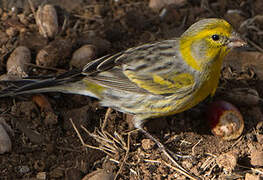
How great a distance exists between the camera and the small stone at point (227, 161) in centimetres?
443

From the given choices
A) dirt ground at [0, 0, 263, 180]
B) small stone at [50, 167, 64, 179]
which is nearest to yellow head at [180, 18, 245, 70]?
dirt ground at [0, 0, 263, 180]

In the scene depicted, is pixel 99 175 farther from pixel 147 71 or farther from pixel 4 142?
pixel 147 71

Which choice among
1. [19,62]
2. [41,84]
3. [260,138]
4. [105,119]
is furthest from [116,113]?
[260,138]

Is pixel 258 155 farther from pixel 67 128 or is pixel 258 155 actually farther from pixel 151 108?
pixel 67 128

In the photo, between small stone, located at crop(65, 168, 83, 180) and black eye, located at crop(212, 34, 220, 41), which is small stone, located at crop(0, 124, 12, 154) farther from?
black eye, located at crop(212, 34, 220, 41)

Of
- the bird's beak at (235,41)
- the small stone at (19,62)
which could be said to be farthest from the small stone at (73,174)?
the bird's beak at (235,41)

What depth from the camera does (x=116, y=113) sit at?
5156 millimetres

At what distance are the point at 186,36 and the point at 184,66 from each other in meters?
0.37

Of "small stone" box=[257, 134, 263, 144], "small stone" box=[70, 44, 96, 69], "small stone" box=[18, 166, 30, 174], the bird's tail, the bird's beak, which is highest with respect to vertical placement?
the bird's beak

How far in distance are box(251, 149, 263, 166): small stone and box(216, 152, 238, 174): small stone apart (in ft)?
0.84

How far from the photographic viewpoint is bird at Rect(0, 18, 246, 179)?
14.8 ft

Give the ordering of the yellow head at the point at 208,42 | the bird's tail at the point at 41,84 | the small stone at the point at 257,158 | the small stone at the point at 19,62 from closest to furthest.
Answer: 1. the yellow head at the point at 208,42
2. the small stone at the point at 257,158
3. the bird's tail at the point at 41,84
4. the small stone at the point at 19,62

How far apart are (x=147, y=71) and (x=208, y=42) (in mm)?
819

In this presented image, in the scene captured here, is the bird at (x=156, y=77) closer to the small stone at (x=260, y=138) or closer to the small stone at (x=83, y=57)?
the small stone at (x=83, y=57)
